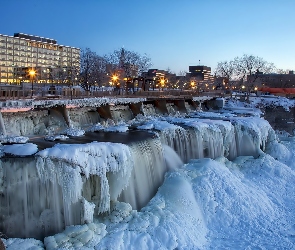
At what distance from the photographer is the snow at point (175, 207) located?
10930 mm

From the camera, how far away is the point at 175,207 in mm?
13555

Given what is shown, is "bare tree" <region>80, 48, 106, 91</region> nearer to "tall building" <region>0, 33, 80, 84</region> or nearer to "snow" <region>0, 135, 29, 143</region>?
"tall building" <region>0, 33, 80, 84</region>

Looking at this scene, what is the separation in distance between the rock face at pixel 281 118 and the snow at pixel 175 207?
79.4 feet

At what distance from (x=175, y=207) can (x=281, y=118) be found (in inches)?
1363

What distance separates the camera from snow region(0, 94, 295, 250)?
10.9 meters

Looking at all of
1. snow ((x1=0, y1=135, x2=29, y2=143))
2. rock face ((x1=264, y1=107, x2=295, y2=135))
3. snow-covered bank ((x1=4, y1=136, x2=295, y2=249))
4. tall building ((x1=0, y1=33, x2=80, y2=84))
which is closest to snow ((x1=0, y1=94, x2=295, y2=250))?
snow-covered bank ((x1=4, y1=136, x2=295, y2=249))

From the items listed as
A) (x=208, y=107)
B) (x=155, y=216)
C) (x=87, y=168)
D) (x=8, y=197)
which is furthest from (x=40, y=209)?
(x=208, y=107)

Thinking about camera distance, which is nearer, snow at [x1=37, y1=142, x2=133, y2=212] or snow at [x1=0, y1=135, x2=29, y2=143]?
snow at [x1=37, y1=142, x2=133, y2=212]

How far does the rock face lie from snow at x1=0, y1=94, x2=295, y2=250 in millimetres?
24191

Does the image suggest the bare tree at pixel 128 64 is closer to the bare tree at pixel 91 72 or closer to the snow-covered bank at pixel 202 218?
the bare tree at pixel 91 72

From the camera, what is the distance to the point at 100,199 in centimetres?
1192

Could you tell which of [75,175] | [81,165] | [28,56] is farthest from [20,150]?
[28,56]

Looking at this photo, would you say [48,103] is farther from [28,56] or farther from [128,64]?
[28,56]

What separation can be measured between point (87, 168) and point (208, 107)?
3475 centimetres
